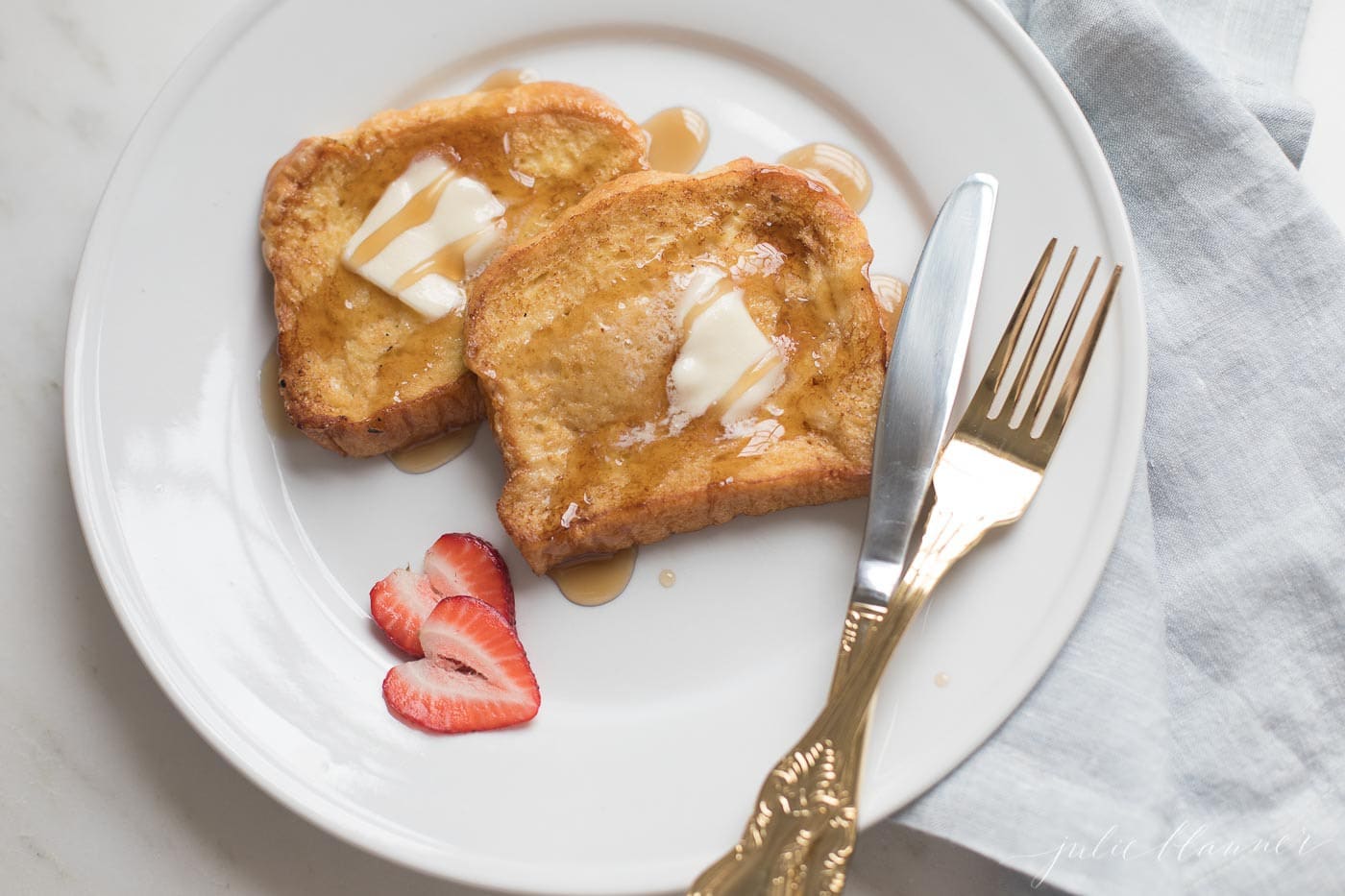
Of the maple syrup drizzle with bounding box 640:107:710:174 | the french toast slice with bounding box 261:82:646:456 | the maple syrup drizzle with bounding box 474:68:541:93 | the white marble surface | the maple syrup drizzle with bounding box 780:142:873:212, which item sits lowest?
the white marble surface

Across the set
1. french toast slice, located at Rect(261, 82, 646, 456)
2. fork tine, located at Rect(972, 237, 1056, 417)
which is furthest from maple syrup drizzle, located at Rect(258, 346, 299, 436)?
fork tine, located at Rect(972, 237, 1056, 417)

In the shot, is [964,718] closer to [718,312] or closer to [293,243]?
[718,312]

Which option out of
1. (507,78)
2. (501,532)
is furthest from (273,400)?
(507,78)

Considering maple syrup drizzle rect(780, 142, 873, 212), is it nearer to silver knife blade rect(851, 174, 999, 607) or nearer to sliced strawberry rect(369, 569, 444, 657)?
silver knife blade rect(851, 174, 999, 607)

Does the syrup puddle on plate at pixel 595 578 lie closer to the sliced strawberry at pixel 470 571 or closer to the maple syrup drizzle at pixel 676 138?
the sliced strawberry at pixel 470 571

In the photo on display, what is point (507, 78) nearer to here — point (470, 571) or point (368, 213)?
point (368, 213)

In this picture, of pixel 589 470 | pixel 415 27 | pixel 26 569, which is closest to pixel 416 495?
pixel 589 470
